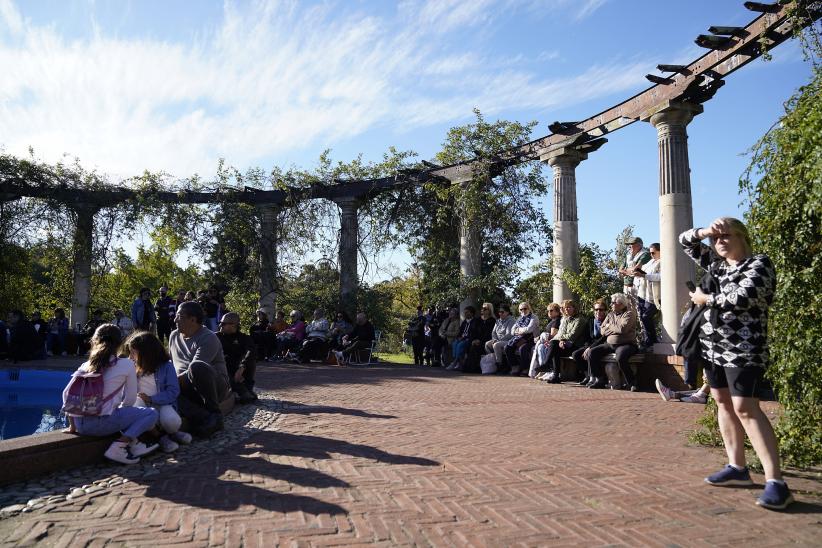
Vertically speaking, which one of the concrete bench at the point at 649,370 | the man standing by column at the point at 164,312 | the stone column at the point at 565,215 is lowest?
the concrete bench at the point at 649,370

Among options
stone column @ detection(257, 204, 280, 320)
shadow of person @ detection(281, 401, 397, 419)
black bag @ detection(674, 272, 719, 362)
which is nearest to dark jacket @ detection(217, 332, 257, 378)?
shadow of person @ detection(281, 401, 397, 419)

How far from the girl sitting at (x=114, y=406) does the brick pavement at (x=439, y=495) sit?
0.52 meters

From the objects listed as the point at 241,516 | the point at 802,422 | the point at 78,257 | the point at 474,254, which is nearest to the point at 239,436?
the point at 241,516

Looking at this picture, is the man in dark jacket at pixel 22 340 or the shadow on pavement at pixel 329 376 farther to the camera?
the man in dark jacket at pixel 22 340

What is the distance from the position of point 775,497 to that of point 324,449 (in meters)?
3.21

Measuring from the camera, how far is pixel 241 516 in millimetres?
3344

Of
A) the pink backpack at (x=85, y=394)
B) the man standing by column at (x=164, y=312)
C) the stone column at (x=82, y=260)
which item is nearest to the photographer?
the pink backpack at (x=85, y=394)

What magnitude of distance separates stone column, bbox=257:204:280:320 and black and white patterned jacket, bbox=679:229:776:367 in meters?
16.6

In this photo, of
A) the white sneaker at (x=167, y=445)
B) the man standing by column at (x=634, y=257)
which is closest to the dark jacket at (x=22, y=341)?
the white sneaker at (x=167, y=445)

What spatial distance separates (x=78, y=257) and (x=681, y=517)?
1937 cm

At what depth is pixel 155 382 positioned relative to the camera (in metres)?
5.25

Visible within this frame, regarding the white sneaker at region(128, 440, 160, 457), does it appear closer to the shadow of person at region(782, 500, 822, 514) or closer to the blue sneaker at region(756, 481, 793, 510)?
the blue sneaker at region(756, 481, 793, 510)

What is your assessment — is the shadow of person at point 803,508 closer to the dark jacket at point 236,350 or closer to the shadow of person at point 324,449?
the shadow of person at point 324,449

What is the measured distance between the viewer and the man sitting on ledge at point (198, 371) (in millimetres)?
5762
